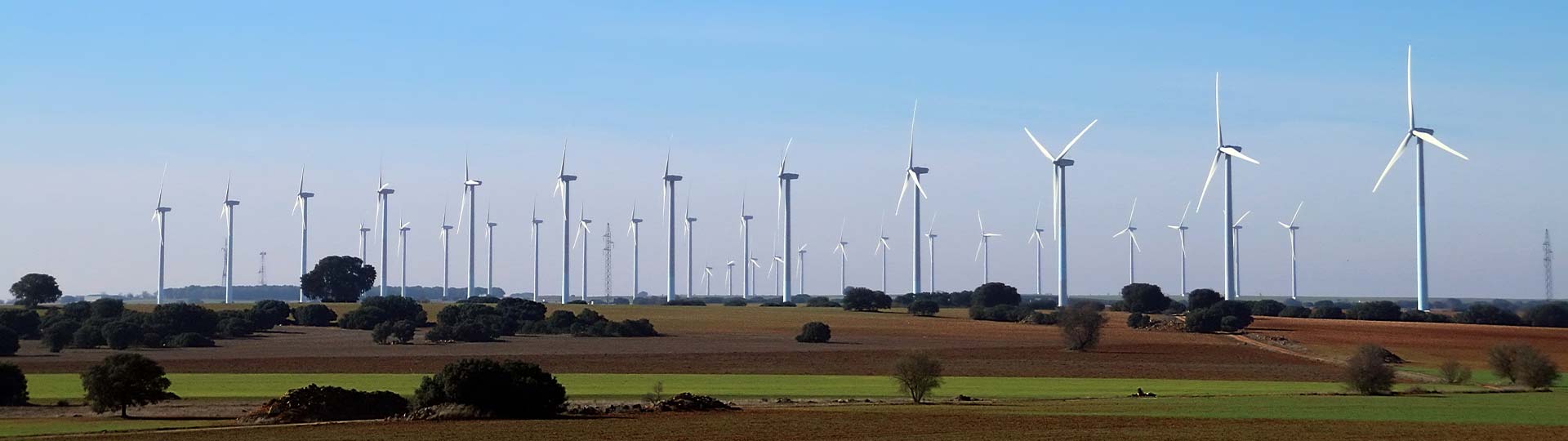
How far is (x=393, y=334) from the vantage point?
350ft

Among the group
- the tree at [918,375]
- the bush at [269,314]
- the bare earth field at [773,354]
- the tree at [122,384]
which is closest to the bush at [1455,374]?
the bare earth field at [773,354]

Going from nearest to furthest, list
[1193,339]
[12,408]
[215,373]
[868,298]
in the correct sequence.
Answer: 1. [12,408]
2. [215,373]
3. [1193,339]
4. [868,298]

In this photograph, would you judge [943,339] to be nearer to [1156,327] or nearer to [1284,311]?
[1156,327]

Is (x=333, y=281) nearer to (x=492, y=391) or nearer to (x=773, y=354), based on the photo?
(x=773, y=354)

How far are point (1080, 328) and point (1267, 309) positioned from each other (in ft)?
162

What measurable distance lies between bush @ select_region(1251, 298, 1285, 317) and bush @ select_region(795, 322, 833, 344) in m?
48.9

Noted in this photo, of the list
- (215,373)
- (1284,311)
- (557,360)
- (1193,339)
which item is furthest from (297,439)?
(1284,311)

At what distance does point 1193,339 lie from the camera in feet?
354

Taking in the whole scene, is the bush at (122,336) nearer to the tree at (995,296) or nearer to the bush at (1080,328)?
the bush at (1080,328)

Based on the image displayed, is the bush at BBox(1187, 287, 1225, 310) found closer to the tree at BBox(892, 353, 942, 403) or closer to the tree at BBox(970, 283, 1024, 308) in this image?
the tree at BBox(970, 283, 1024, 308)

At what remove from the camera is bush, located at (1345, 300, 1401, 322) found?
441 ft

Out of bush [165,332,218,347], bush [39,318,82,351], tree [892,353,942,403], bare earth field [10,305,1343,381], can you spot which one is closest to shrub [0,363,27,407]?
bare earth field [10,305,1343,381]

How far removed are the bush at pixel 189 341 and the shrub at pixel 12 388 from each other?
4220 centimetres

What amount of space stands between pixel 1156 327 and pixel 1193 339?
1408 cm
